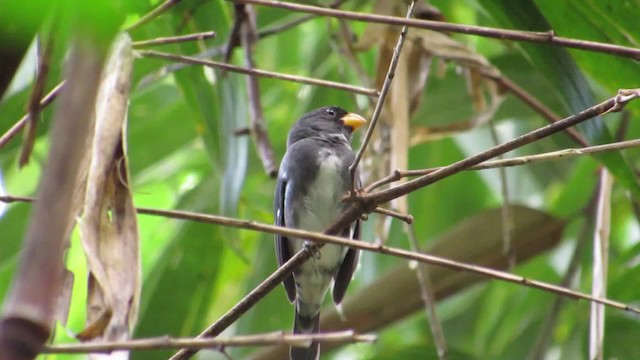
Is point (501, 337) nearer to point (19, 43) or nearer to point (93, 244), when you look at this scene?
point (93, 244)

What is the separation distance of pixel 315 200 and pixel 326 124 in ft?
1.48

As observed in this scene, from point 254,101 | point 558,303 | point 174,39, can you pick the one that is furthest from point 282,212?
point 174,39

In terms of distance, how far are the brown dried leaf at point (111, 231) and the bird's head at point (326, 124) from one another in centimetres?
223

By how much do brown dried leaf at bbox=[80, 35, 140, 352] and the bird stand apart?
1.99 metres

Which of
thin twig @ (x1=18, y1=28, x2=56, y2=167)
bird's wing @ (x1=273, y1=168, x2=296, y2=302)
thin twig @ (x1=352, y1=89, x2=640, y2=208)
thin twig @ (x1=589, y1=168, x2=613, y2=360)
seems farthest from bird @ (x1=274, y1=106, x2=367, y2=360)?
thin twig @ (x1=18, y1=28, x2=56, y2=167)

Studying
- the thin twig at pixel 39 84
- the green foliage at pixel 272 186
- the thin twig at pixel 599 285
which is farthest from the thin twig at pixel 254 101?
the thin twig at pixel 39 84

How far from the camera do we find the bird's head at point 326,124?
4.12 metres

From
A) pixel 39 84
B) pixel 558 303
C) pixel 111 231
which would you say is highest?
pixel 39 84

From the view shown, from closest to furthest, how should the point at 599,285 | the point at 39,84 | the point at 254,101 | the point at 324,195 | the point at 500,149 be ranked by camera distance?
the point at 39,84 < the point at 500,149 < the point at 599,285 < the point at 254,101 < the point at 324,195

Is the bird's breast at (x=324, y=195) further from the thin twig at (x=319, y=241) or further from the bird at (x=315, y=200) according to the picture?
the thin twig at (x=319, y=241)

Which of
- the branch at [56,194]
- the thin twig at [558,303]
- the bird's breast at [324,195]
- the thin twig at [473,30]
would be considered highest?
the thin twig at [473,30]

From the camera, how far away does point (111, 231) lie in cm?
179

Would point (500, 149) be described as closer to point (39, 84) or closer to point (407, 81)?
point (39, 84)

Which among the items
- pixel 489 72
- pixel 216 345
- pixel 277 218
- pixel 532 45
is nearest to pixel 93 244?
pixel 216 345
